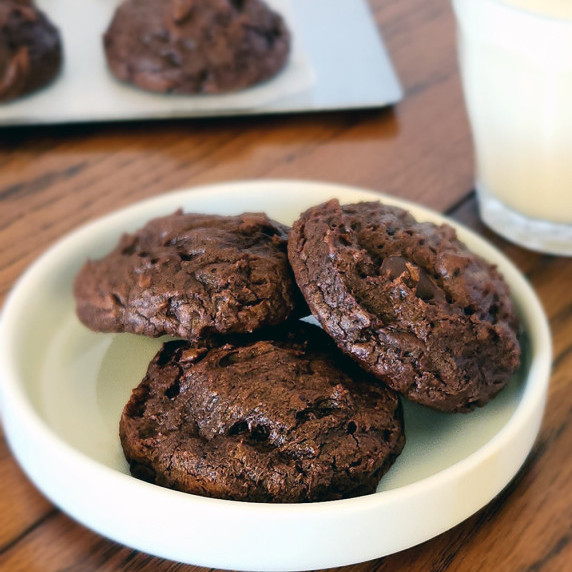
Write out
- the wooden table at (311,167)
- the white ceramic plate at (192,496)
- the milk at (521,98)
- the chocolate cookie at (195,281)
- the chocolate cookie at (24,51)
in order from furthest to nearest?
1. the chocolate cookie at (24,51)
2. the milk at (521,98)
3. the wooden table at (311,167)
4. the chocolate cookie at (195,281)
5. the white ceramic plate at (192,496)

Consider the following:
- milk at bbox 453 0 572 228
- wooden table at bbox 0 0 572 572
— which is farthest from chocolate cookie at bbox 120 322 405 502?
milk at bbox 453 0 572 228

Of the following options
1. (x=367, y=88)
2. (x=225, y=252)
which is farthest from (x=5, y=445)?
(x=367, y=88)

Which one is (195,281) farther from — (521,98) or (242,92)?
(242,92)

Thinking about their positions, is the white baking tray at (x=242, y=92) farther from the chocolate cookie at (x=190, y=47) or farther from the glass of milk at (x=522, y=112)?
the glass of milk at (x=522, y=112)

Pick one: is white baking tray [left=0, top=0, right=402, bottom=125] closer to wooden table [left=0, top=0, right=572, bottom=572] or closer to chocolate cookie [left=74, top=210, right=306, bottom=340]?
wooden table [left=0, top=0, right=572, bottom=572]

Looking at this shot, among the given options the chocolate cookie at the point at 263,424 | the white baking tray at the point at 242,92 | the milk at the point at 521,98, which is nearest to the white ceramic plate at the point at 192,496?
the chocolate cookie at the point at 263,424

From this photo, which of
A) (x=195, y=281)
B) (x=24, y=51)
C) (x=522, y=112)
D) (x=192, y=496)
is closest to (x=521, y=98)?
(x=522, y=112)

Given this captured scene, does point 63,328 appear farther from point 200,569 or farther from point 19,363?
point 200,569
